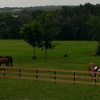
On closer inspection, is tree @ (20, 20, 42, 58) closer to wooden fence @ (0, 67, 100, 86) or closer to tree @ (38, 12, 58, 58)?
tree @ (38, 12, 58, 58)

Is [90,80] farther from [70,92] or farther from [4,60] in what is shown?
[4,60]

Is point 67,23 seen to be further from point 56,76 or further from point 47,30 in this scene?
point 56,76

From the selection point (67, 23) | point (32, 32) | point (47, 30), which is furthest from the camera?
point (67, 23)

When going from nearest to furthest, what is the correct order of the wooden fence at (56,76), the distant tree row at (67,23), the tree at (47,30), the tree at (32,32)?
the wooden fence at (56,76) → the tree at (32,32) → the tree at (47,30) → the distant tree row at (67,23)

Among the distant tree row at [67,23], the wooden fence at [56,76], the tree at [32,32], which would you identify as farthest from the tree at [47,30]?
the distant tree row at [67,23]

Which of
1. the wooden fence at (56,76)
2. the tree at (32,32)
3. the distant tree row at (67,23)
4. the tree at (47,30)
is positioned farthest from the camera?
the distant tree row at (67,23)

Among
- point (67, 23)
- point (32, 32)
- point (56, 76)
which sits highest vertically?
point (32, 32)

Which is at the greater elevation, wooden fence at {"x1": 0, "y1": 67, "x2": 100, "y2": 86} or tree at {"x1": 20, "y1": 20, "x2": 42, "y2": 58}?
tree at {"x1": 20, "y1": 20, "x2": 42, "y2": 58}

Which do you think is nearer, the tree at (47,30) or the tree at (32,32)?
the tree at (32,32)

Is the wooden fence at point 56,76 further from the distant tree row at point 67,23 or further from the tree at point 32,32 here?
the distant tree row at point 67,23

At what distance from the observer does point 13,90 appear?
16.1 metres

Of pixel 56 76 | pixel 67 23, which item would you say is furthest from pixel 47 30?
pixel 67 23

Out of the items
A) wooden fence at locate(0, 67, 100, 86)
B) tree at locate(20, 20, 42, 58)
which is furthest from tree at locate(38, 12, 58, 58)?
wooden fence at locate(0, 67, 100, 86)

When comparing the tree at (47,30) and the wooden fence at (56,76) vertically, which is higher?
the tree at (47,30)
